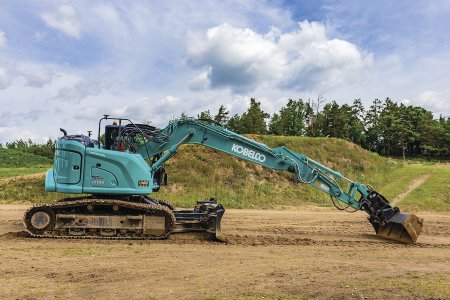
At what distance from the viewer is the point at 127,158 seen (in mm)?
11000

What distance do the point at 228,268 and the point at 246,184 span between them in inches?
753

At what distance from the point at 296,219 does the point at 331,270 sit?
29.6 feet

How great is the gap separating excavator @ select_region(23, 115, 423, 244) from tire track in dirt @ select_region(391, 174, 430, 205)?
14.0 meters

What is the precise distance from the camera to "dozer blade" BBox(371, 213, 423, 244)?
11.6 metres

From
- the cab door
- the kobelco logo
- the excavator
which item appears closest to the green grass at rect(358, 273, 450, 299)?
the excavator

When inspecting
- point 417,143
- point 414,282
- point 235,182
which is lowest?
→ point 414,282

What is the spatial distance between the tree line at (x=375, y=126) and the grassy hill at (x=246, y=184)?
33.8 m

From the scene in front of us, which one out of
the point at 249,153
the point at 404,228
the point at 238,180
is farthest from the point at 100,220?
the point at 238,180

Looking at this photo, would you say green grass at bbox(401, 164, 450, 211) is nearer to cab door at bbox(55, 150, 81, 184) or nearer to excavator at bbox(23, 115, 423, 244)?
excavator at bbox(23, 115, 423, 244)

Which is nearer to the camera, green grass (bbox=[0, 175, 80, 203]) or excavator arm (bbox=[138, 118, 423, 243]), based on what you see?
excavator arm (bbox=[138, 118, 423, 243])

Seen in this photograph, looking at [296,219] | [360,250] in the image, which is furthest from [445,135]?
[360,250]

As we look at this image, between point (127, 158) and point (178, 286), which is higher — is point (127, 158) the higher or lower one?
the higher one

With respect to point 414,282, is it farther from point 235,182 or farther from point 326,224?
point 235,182

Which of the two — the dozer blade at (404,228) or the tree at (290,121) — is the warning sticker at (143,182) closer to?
the dozer blade at (404,228)
